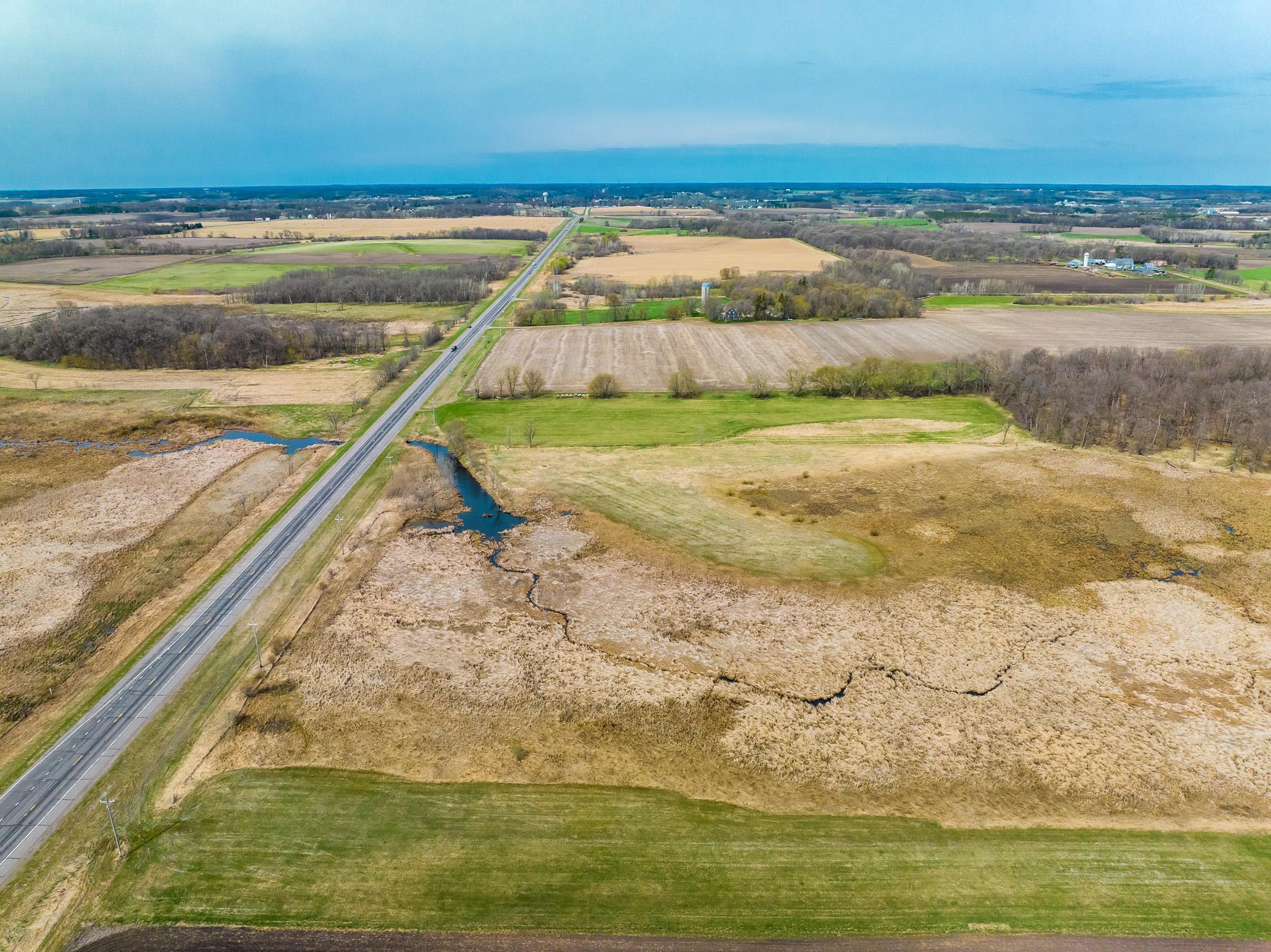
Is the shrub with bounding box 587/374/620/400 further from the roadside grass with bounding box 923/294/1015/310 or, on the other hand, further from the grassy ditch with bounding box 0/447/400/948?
the roadside grass with bounding box 923/294/1015/310

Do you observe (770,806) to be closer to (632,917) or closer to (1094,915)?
(632,917)

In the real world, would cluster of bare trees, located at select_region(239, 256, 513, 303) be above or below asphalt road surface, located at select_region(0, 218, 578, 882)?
above

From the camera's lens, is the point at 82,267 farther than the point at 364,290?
Yes

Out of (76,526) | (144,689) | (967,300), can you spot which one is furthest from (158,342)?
(967,300)

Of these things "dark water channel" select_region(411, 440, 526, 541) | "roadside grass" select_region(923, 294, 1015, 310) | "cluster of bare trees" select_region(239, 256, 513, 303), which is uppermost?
"cluster of bare trees" select_region(239, 256, 513, 303)

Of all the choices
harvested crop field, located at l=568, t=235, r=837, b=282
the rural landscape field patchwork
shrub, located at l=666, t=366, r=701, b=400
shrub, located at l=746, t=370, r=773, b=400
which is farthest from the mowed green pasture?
harvested crop field, located at l=568, t=235, r=837, b=282

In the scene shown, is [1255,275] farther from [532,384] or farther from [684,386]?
[532,384]
